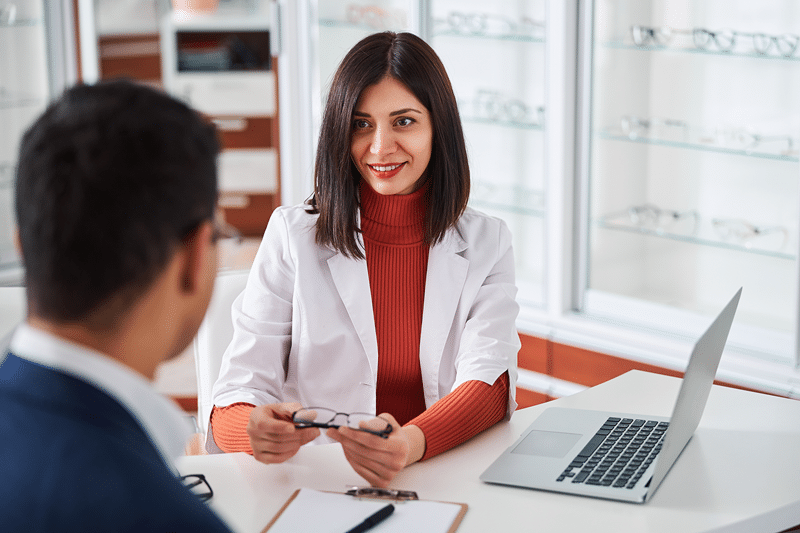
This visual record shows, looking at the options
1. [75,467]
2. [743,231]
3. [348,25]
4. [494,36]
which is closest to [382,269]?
[75,467]

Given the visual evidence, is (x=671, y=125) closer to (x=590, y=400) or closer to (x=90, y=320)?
(x=590, y=400)

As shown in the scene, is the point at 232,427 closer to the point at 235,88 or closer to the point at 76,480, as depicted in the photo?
the point at 76,480

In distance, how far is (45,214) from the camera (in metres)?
0.65

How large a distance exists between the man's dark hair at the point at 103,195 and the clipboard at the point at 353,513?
0.49 meters

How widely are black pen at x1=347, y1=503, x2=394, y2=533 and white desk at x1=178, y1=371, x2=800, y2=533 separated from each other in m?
0.09

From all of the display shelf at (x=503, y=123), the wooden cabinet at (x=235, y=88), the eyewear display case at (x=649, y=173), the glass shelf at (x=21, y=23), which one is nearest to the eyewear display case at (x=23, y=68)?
the glass shelf at (x=21, y=23)

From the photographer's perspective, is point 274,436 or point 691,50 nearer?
point 274,436

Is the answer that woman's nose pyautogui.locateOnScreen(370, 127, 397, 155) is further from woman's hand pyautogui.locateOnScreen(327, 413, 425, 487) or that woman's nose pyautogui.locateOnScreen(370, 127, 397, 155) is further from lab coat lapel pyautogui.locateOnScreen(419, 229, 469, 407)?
woman's hand pyautogui.locateOnScreen(327, 413, 425, 487)

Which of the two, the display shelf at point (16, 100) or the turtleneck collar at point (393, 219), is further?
the display shelf at point (16, 100)

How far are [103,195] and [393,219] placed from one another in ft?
3.59

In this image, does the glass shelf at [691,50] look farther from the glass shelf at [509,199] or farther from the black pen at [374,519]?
the black pen at [374,519]

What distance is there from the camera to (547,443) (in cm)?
133

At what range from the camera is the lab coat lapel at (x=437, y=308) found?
5.38 ft

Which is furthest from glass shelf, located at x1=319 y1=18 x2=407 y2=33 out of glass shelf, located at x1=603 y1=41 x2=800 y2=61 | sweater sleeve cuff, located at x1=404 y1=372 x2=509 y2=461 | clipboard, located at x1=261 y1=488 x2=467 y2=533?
clipboard, located at x1=261 y1=488 x2=467 y2=533
